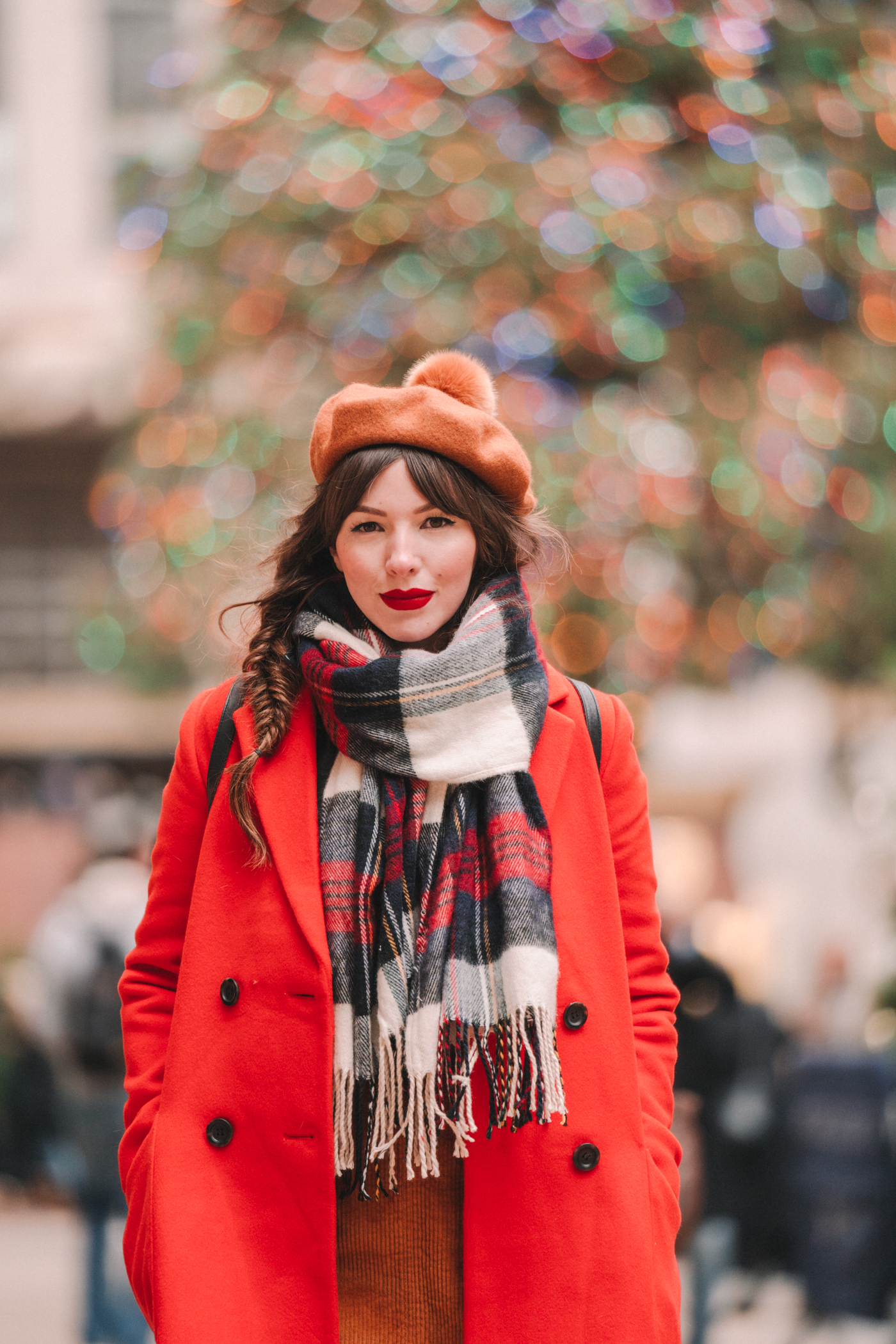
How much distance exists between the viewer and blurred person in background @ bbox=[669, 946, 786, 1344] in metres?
4.88

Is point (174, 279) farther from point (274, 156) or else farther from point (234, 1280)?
point (234, 1280)

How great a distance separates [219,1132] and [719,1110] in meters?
3.46

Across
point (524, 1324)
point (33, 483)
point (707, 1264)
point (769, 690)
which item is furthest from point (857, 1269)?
point (33, 483)

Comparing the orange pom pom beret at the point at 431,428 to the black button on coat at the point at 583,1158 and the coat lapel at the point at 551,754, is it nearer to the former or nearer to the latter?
the coat lapel at the point at 551,754

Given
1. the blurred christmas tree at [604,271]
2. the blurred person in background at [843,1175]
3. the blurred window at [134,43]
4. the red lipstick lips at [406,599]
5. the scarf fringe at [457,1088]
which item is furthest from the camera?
the blurred window at [134,43]

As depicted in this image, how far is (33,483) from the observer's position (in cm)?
1331

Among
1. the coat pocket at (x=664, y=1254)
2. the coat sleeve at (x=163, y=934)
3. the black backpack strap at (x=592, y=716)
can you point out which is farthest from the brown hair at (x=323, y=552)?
the coat pocket at (x=664, y=1254)

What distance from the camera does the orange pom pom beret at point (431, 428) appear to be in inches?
80.4

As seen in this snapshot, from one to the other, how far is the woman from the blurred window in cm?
1238

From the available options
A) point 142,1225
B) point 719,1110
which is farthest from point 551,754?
point 719,1110

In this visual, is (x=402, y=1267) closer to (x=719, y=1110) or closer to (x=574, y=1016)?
(x=574, y=1016)

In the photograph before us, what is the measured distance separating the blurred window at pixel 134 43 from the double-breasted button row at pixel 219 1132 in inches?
503

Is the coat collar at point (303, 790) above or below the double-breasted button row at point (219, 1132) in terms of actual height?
above

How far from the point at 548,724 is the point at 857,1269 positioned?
163 inches
